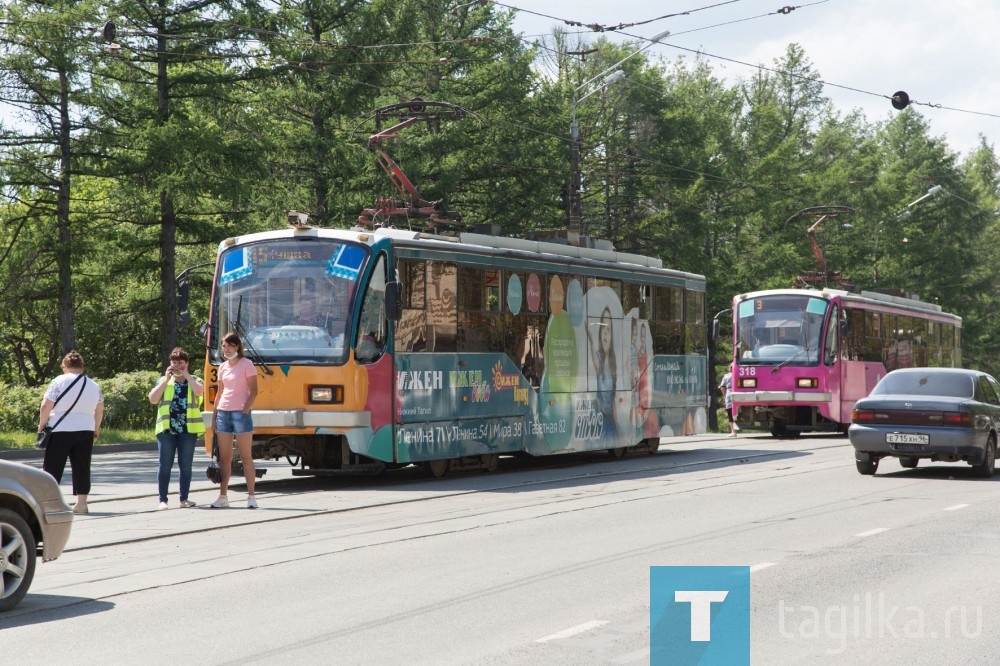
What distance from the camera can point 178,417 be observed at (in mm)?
14766

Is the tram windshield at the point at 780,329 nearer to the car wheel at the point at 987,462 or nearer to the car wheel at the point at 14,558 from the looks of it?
the car wheel at the point at 987,462

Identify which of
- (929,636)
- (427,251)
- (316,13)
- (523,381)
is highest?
(316,13)

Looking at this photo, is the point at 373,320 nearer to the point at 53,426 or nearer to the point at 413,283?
the point at 413,283

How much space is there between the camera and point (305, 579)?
9.61 metres

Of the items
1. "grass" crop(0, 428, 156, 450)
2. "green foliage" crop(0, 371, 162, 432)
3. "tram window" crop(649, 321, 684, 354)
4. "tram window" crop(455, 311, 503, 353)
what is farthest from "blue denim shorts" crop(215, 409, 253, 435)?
"green foliage" crop(0, 371, 162, 432)

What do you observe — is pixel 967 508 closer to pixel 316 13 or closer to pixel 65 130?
pixel 65 130

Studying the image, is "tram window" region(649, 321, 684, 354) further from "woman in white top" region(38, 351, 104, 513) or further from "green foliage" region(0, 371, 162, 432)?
"green foliage" region(0, 371, 162, 432)

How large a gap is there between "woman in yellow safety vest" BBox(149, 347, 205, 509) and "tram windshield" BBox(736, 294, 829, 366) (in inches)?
751

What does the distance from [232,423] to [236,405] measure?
0.63 feet

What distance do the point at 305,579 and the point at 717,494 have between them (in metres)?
7.48

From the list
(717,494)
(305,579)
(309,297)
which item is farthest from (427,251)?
(305,579)

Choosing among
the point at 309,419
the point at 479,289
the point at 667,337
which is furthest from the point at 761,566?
the point at 667,337

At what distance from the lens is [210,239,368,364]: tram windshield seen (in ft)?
54.6

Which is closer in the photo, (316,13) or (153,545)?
(153,545)
